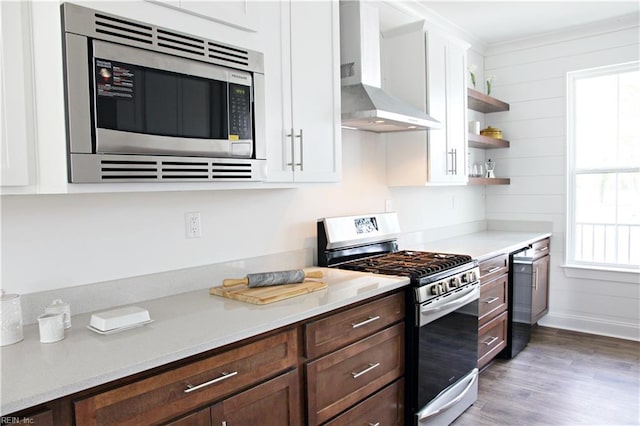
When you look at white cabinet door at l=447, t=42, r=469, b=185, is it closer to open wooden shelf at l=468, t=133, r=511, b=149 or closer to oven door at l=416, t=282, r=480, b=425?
open wooden shelf at l=468, t=133, r=511, b=149

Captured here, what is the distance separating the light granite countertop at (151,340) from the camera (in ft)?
3.87

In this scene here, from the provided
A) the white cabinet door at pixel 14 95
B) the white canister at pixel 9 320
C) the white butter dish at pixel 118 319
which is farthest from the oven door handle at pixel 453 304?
the white cabinet door at pixel 14 95

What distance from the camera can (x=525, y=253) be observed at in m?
3.89

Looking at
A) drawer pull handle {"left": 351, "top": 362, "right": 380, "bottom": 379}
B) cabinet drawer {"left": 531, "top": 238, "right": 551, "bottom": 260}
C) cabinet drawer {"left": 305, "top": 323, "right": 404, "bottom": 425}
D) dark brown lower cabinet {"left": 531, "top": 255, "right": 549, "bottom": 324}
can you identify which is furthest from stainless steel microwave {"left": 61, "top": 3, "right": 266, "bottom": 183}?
dark brown lower cabinet {"left": 531, "top": 255, "right": 549, "bottom": 324}

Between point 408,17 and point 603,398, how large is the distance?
3.09 meters

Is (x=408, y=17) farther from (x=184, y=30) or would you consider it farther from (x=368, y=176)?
(x=184, y=30)

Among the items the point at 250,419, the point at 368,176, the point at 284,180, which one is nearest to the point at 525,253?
the point at 368,176

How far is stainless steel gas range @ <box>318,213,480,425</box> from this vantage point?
7.95ft

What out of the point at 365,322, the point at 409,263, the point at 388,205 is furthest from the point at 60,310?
the point at 388,205

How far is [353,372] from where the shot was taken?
82.5 inches

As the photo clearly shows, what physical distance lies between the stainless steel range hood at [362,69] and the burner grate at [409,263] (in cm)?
84

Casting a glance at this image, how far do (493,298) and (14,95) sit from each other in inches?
125

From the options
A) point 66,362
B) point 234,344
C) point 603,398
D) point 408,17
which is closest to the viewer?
point 66,362

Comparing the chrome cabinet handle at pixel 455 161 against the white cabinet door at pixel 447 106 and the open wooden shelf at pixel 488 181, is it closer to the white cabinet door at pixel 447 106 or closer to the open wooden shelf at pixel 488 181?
the white cabinet door at pixel 447 106
